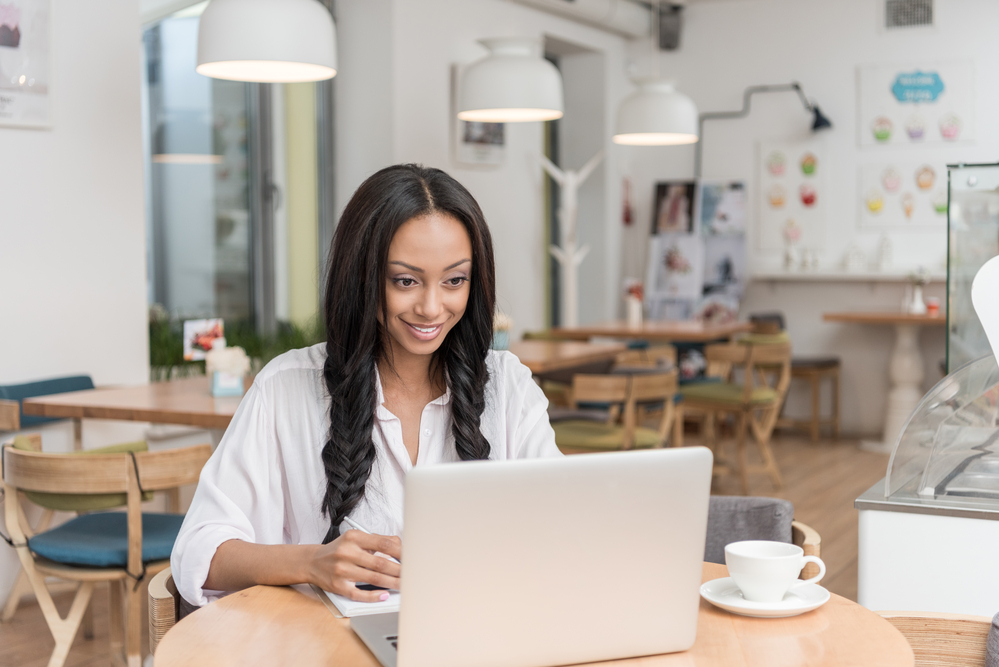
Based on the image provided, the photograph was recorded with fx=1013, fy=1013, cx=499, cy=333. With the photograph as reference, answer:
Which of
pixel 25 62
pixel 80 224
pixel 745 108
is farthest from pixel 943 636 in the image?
pixel 745 108

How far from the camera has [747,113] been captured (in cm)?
786

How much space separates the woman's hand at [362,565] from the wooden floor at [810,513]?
2.20m

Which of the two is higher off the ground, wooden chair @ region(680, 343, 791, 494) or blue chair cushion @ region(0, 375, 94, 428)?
blue chair cushion @ region(0, 375, 94, 428)

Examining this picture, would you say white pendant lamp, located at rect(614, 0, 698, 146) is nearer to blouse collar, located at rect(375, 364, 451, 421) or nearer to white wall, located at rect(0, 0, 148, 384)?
white wall, located at rect(0, 0, 148, 384)

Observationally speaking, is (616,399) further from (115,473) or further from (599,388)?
(115,473)

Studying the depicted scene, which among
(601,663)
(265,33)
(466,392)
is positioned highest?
(265,33)

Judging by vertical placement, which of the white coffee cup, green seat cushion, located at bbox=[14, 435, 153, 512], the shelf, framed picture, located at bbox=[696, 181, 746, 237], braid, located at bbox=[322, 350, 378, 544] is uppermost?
framed picture, located at bbox=[696, 181, 746, 237]

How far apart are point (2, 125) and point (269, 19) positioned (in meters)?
1.22

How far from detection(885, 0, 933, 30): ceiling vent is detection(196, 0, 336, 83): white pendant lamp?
5.31 meters

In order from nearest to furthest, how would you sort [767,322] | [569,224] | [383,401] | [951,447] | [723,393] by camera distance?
[383,401], [951,447], [723,393], [767,322], [569,224]

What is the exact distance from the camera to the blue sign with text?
23.5 feet

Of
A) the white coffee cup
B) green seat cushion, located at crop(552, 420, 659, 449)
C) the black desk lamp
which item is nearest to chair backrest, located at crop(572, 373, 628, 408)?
green seat cushion, located at crop(552, 420, 659, 449)

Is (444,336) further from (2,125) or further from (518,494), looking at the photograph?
(2,125)

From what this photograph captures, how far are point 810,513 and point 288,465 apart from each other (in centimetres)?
396
